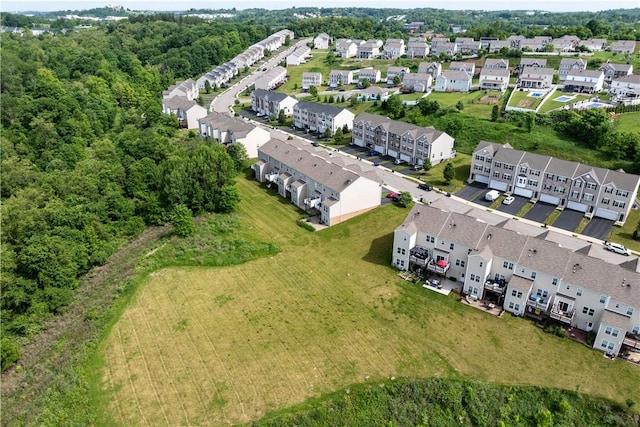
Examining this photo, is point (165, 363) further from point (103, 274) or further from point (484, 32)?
point (484, 32)

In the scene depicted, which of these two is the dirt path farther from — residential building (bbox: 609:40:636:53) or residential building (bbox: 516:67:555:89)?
residential building (bbox: 609:40:636:53)

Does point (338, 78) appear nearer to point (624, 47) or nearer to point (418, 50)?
point (418, 50)

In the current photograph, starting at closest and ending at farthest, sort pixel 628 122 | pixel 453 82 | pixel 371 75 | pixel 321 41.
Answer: pixel 628 122 < pixel 453 82 < pixel 371 75 < pixel 321 41

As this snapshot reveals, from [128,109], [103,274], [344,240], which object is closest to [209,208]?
[103,274]

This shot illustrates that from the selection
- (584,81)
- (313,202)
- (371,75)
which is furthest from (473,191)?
(371,75)

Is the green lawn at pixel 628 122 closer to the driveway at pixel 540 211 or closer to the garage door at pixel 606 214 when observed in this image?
the garage door at pixel 606 214

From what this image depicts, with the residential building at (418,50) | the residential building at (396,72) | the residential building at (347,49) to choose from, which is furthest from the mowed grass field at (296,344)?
the residential building at (347,49)
